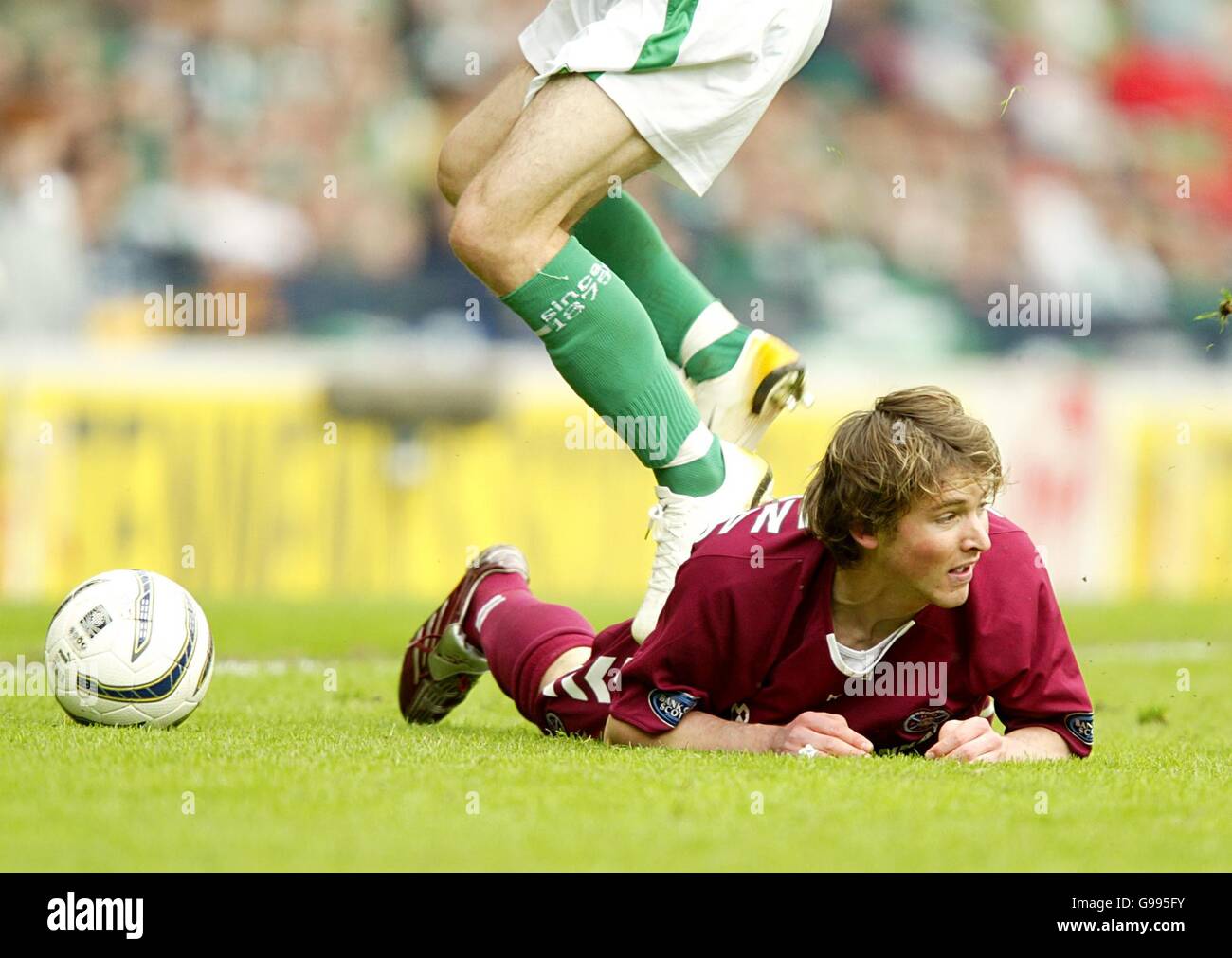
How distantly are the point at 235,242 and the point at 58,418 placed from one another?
6.51 feet

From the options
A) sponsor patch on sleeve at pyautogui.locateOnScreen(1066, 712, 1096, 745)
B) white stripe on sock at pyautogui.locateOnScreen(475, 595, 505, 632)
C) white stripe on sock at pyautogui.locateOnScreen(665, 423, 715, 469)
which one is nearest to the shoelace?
white stripe on sock at pyautogui.locateOnScreen(665, 423, 715, 469)

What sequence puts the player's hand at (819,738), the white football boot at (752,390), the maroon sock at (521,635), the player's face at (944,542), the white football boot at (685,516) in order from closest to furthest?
the player's face at (944,542)
the player's hand at (819,738)
the white football boot at (685,516)
the maroon sock at (521,635)
the white football boot at (752,390)

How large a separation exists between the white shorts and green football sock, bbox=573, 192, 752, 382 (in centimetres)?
41

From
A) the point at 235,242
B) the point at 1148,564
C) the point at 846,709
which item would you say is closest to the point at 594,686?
the point at 846,709

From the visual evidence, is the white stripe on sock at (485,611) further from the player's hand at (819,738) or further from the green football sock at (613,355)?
the player's hand at (819,738)

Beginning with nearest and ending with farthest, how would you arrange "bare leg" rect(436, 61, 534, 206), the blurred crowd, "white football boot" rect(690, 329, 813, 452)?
"bare leg" rect(436, 61, 534, 206)
"white football boot" rect(690, 329, 813, 452)
the blurred crowd

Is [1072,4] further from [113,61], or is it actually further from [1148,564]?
[113,61]

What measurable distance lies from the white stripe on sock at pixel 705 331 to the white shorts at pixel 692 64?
0.53m

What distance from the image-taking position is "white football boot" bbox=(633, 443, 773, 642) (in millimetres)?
4066

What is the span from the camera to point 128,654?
4031mm

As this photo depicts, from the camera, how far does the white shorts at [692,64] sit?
13.3 feet

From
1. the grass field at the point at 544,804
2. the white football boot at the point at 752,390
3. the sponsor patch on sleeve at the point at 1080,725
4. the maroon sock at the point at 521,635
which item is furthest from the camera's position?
the white football boot at the point at 752,390

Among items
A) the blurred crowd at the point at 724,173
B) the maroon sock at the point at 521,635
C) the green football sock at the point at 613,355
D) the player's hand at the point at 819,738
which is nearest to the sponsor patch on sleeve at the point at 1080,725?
the player's hand at the point at 819,738

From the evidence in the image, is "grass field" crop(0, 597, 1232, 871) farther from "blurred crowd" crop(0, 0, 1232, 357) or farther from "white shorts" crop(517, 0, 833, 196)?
"blurred crowd" crop(0, 0, 1232, 357)
